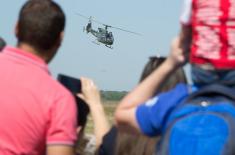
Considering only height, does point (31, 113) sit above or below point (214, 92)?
below

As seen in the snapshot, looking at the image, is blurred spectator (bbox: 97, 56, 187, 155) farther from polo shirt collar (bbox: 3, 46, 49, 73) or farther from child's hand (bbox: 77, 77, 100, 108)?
polo shirt collar (bbox: 3, 46, 49, 73)

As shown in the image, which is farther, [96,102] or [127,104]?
[96,102]

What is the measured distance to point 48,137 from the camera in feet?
12.5

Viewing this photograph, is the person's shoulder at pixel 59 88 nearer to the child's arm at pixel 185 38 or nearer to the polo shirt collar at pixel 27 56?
the polo shirt collar at pixel 27 56

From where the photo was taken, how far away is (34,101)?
379 centimetres

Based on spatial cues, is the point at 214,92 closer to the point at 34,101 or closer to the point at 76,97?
the point at 34,101

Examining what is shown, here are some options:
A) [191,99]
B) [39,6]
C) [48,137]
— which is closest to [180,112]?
[191,99]

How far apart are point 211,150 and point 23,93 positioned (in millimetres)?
1396

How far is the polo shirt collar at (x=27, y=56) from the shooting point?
395 centimetres

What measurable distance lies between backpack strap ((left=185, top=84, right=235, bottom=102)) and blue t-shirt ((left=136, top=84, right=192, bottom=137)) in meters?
0.06

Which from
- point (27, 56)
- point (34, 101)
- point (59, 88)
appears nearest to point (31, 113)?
point (34, 101)

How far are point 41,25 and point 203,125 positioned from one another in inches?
58.9

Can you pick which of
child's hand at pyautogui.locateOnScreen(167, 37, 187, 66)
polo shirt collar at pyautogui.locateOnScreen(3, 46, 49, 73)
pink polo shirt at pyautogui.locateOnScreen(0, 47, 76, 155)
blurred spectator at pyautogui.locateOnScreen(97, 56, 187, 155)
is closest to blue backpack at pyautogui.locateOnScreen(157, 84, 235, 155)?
child's hand at pyautogui.locateOnScreen(167, 37, 187, 66)

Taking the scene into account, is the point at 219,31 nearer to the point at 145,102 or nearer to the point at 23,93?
the point at 145,102
